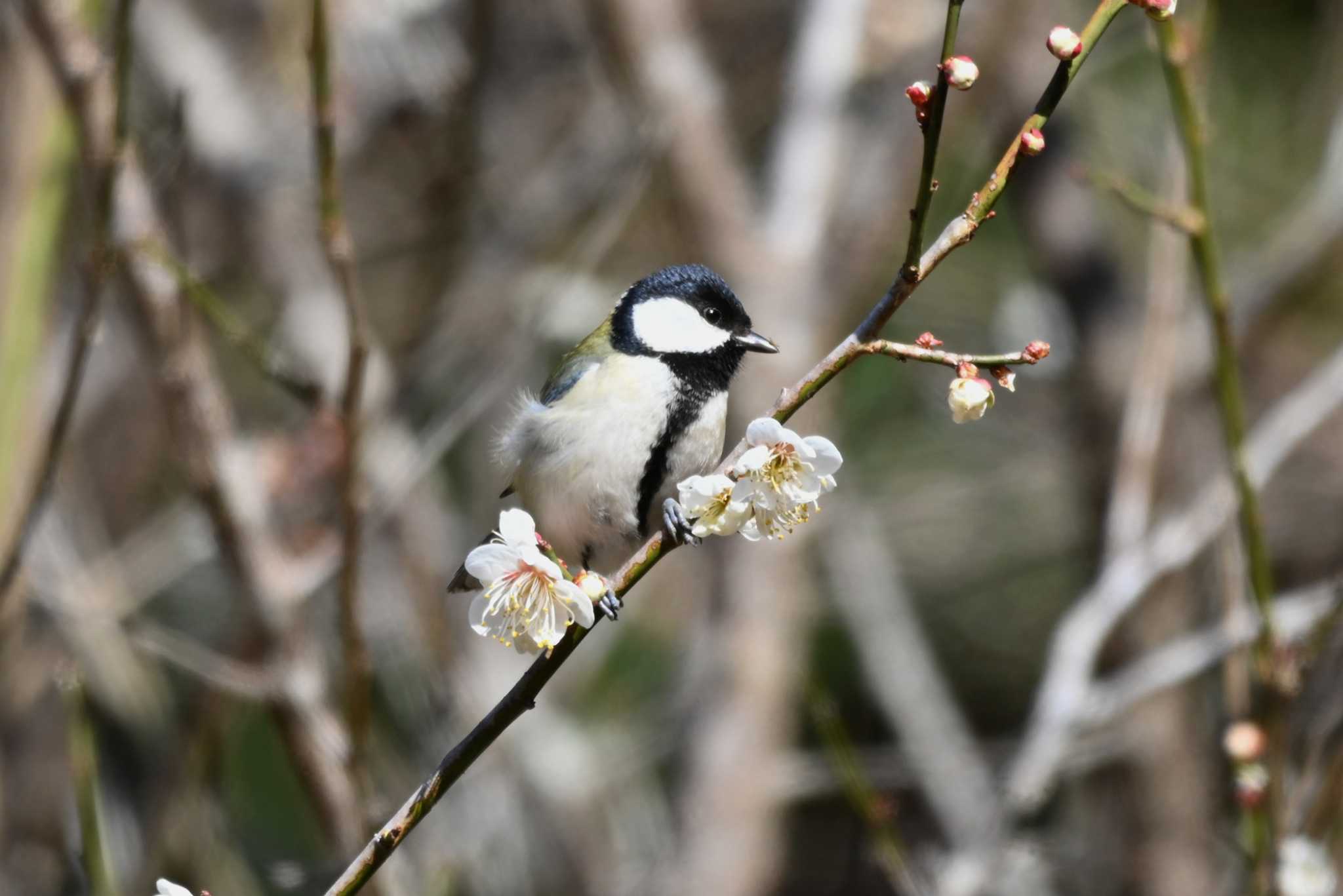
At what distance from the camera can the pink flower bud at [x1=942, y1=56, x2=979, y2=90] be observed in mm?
1023

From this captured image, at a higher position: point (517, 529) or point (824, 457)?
point (517, 529)

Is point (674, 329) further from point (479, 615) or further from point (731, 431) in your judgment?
point (731, 431)

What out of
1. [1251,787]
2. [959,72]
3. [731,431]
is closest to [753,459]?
[959,72]

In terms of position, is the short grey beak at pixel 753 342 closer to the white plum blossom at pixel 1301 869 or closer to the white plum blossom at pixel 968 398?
the white plum blossom at pixel 968 398

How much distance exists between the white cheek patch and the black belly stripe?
9 cm

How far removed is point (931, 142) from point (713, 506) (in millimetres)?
425

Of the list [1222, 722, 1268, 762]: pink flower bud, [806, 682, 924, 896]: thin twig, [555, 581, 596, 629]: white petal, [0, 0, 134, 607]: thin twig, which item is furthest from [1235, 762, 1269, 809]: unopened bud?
[0, 0, 134, 607]: thin twig

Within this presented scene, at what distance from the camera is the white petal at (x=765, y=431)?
3.76 feet

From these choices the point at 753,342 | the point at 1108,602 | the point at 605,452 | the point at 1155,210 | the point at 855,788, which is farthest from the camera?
the point at 1108,602

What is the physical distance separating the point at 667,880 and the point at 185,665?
1.39 meters

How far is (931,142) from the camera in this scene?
3.34 feet

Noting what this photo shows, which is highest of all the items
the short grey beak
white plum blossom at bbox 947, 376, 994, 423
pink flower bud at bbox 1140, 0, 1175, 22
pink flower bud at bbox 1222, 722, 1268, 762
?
the short grey beak

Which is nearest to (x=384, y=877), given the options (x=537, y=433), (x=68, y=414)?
(x=537, y=433)

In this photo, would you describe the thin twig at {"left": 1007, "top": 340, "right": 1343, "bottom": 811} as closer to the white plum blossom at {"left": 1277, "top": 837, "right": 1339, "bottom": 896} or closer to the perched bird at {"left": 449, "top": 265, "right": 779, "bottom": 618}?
the white plum blossom at {"left": 1277, "top": 837, "right": 1339, "bottom": 896}
